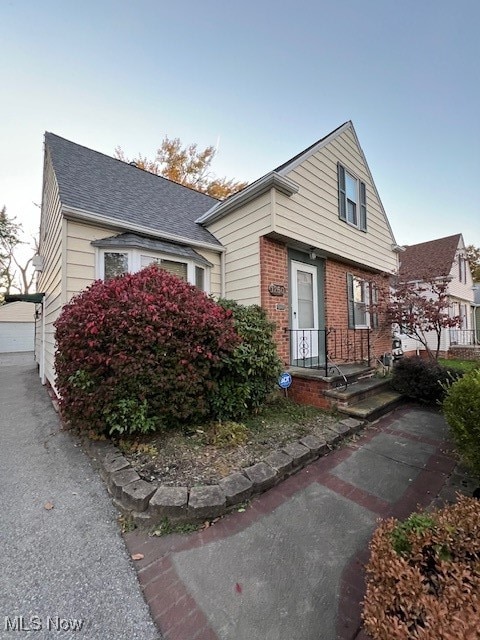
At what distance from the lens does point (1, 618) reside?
1540 mm

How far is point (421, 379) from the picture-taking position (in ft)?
17.3

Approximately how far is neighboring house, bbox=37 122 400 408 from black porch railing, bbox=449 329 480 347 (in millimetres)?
9757

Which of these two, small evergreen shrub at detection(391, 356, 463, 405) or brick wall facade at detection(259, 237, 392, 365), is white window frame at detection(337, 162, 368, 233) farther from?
small evergreen shrub at detection(391, 356, 463, 405)

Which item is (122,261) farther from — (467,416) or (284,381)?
(467,416)

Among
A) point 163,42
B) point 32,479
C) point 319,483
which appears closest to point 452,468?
point 319,483

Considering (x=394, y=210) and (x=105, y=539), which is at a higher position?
(x=394, y=210)

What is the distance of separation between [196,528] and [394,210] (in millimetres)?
13789

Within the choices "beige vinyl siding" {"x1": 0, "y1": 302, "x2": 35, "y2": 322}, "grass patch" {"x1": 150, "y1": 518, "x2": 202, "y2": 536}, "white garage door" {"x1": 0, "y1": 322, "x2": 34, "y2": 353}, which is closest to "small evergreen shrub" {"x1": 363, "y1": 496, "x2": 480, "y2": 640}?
"grass patch" {"x1": 150, "y1": 518, "x2": 202, "y2": 536}

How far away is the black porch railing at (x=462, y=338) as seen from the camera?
49.6 feet

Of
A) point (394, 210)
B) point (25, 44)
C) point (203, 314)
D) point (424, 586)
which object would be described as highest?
point (25, 44)

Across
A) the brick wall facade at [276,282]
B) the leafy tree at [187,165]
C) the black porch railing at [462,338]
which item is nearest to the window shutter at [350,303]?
the brick wall facade at [276,282]

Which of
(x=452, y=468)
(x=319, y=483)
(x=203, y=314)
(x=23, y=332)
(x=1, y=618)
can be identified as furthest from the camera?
(x=23, y=332)

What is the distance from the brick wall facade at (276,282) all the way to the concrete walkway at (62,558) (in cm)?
391

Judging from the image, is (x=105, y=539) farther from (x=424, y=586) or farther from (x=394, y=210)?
(x=394, y=210)
